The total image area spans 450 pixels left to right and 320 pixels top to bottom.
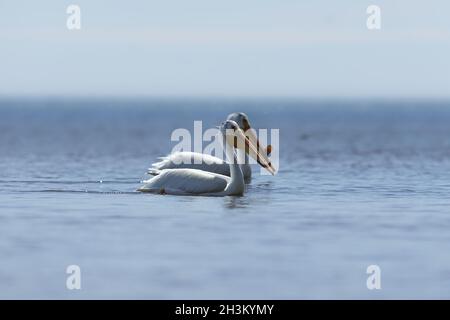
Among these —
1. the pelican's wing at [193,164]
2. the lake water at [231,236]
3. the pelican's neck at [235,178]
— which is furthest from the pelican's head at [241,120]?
the pelican's neck at [235,178]

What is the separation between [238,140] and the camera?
56.2ft

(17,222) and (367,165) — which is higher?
(367,165)

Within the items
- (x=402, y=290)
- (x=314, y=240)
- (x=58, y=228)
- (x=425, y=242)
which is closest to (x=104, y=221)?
(x=58, y=228)

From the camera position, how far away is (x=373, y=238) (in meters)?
12.9

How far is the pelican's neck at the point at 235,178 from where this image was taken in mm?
16156

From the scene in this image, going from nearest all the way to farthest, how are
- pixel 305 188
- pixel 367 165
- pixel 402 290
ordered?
pixel 402 290 < pixel 305 188 < pixel 367 165

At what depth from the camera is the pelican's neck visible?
636 inches

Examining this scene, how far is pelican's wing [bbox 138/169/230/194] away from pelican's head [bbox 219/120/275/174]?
25.8 inches

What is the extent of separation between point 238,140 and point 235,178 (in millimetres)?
1064
